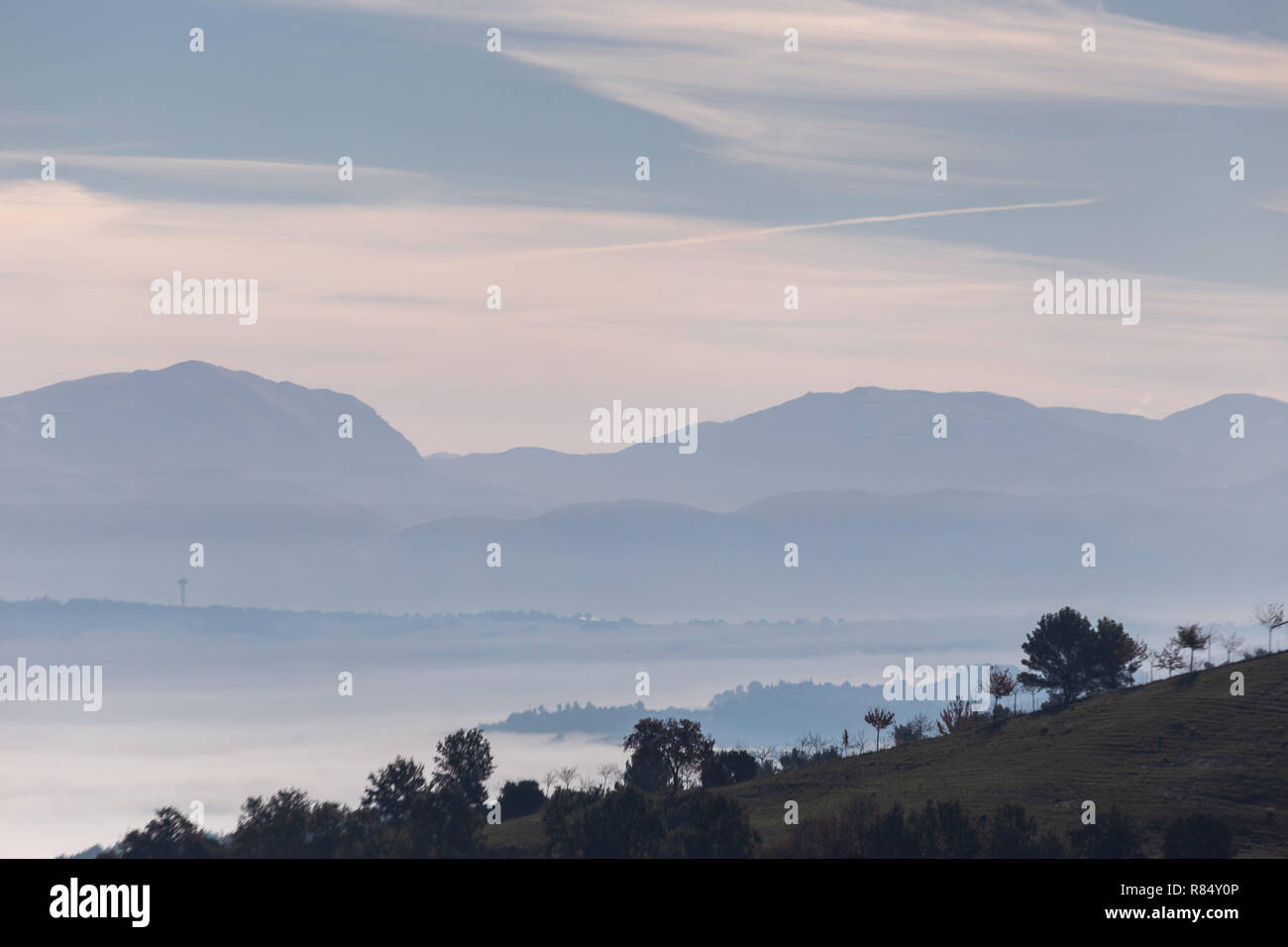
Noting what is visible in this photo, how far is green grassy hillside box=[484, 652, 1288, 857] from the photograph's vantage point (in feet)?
221

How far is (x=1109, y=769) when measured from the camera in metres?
73.6

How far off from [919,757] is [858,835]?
2154 cm

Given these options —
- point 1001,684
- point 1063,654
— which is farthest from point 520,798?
point 1063,654

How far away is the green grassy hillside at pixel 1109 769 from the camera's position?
221 ft

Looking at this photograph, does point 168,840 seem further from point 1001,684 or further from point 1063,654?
point 1063,654

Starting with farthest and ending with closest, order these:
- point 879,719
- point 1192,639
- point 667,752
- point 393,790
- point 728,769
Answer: point 879,719, point 728,769, point 667,752, point 1192,639, point 393,790

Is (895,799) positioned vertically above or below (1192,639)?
below

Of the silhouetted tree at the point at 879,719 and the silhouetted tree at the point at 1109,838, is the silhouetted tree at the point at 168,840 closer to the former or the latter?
the silhouetted tree at the point at 1109,838

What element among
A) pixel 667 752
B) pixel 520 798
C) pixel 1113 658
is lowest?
pixel 520 798

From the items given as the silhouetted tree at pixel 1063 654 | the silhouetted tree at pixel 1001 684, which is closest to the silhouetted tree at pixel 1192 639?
the silhouetted tree at pixel 1063 654
